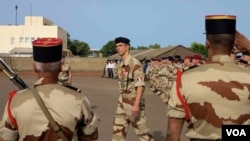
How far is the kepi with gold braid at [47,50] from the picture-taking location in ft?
10.7

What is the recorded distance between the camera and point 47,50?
3.26 metres

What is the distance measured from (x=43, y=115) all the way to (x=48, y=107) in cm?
7

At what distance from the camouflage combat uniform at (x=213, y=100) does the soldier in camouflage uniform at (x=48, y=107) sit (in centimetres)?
67

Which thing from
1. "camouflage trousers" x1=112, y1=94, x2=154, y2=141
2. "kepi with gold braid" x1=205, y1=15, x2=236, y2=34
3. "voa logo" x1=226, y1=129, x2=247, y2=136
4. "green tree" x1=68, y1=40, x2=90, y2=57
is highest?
"green tree" x1=68, y1=40, x2=90, y2=57

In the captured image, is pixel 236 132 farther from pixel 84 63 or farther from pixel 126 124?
pixel 84 63

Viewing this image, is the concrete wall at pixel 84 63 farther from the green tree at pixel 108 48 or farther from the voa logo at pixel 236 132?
the green tree at pixel 108 48

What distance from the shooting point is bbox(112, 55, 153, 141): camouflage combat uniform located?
685 centimetres

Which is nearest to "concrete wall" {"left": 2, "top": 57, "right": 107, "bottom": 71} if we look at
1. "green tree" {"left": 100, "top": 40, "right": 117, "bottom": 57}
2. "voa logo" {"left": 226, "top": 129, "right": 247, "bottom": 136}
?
"voa logo" {"left": 226, "top": 129, "right": 247, "bottom": 136}

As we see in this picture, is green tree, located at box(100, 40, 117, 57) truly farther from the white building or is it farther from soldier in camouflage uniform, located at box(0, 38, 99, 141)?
soldier in camouflage uniform, located at box(0, 38, 99, 141)

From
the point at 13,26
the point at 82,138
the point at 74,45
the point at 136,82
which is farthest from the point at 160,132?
the point at 74,45

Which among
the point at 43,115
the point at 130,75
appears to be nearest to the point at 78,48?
the point at 130,75

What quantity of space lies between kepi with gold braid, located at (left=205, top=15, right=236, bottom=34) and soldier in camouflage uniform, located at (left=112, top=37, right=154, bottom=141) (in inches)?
141

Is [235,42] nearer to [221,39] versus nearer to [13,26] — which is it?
[221,39]

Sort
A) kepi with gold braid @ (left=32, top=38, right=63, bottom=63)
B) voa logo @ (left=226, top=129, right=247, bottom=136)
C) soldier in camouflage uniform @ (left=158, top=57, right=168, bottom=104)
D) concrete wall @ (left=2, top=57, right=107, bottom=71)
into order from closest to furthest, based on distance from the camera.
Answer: voa logo @ (left=226, top=129, right=247, bottom=136)
kepi with gold braid @ (left=32, top=38, right=63, bottom=63)
soldier in camouflage uniform @ (left=158, top=57, right=168, bottom=104)
concrete wall @ (left=2, top=57, right=107, bottom=71)
